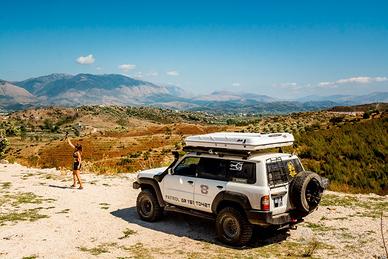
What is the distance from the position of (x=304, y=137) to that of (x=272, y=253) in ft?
67.8

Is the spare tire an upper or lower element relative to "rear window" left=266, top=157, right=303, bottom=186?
lower

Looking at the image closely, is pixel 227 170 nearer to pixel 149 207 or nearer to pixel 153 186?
pixel 153 186

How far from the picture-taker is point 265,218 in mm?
9047

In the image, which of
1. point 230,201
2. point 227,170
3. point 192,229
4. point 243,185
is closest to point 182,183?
point 192,229

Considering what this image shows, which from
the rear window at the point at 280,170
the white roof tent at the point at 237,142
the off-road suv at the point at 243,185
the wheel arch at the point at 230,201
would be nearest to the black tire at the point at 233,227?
the off-road suv at the point at 243,185

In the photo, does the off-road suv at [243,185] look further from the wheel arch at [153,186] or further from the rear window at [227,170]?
the wheel arch at [153,186]

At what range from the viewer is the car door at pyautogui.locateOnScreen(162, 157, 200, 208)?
10.8 metres

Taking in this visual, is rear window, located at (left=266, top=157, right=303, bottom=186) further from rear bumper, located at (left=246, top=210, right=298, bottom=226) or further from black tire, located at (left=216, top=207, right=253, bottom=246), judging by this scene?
black tire, located at (left=216, top=207, right=253, bottom=246)

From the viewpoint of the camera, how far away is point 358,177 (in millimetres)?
18500

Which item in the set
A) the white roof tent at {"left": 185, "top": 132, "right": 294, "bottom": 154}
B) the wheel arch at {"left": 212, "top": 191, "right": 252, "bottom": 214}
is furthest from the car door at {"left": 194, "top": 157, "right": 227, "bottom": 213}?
the white roof tent at {"left": 185, "top": 132, "right": 294, "bottom": 154}

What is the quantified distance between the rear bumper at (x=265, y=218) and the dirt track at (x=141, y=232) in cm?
71

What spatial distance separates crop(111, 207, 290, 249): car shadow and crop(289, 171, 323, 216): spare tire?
120 cm

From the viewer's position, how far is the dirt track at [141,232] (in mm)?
9391

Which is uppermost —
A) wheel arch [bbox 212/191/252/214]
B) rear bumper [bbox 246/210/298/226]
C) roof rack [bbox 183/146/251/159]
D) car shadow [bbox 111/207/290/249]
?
roof rack [bbox 183/146/251/159]
